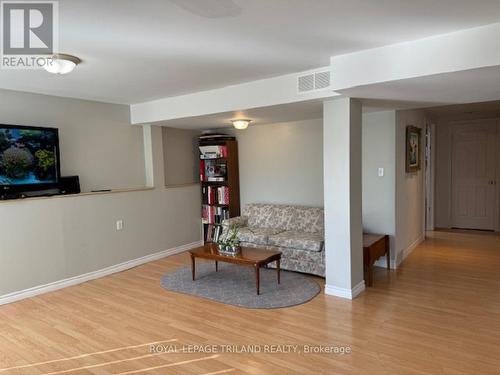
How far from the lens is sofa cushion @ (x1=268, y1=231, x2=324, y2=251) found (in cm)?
414

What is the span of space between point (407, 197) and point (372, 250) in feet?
4.73

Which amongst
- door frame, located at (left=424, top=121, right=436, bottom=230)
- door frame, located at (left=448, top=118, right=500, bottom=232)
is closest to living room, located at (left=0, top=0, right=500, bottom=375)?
door frame, located at (left=448, top=118, right=500, bottom=232)

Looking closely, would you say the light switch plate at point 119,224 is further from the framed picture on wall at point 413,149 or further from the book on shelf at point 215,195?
the framed picture on wall at point 413,149

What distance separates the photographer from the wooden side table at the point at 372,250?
151 inches

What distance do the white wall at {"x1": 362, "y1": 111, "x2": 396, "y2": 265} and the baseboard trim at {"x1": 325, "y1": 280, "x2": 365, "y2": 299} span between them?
1058mm

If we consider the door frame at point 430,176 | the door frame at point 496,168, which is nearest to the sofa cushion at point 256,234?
the door frame at point 430,176

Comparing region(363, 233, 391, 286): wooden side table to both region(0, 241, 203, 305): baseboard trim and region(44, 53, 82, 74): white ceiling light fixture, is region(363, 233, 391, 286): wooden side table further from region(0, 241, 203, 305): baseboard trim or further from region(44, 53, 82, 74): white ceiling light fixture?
region(44, 53, 82, 74): white ceiling light fixture

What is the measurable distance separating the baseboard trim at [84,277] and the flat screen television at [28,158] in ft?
3.58

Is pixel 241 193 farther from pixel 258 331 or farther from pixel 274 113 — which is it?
pixel 258 331

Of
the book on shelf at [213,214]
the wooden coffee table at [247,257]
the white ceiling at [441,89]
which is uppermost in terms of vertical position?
the white ceiling at [441,89]

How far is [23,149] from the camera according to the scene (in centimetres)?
376

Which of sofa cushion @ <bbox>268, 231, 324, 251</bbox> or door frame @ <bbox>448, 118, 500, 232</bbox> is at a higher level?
door frame @ <bbox>448, 118, 500, 232</bbox>

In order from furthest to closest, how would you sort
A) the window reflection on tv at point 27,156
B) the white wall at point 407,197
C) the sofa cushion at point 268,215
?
the sofa cushion at point 268,215 < the white wall at point 407,197 < the window reflection on tv at point 27,156

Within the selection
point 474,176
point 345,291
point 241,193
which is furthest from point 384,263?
point 474,176
